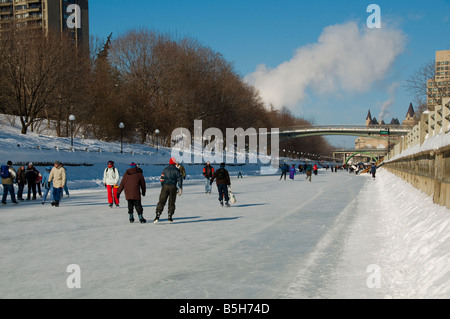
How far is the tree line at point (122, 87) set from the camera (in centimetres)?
4025

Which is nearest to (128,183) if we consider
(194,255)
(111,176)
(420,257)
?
(194,255)

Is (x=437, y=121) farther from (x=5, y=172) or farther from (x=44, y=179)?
(x=5, y=172)

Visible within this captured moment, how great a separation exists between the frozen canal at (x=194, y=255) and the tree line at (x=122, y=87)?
30.1m

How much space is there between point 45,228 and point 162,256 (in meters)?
4.72

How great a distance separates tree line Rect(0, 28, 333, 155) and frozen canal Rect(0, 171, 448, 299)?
30085mm

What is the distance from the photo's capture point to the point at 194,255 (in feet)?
24.9

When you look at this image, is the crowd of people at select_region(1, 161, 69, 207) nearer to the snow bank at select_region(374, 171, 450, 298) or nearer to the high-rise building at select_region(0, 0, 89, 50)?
the snow bank at select_region(374, 171, 450, 298)

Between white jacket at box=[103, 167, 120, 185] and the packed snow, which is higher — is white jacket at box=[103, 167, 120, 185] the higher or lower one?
the higher one

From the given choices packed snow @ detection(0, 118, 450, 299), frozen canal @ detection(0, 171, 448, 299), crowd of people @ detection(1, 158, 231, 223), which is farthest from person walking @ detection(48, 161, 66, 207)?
frozen canal @ detection(0, 171, 448, 299)

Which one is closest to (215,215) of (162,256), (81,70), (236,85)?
(162,256)

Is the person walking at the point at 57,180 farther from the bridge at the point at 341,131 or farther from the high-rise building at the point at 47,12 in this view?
the bridge at the point at 341,131

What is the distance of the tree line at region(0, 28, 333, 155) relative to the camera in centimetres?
4025

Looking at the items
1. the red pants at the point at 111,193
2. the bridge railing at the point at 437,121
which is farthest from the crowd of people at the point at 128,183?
the bridge railing at the point at 437,121

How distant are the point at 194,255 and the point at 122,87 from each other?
2095 inches
